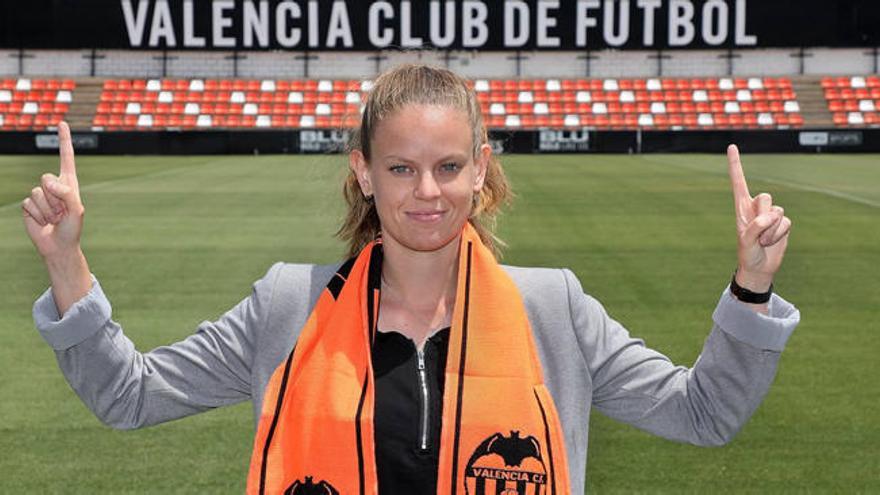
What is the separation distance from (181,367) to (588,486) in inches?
131

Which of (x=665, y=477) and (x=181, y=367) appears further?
(x=665, y=477)

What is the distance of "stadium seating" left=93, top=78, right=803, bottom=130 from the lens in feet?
137

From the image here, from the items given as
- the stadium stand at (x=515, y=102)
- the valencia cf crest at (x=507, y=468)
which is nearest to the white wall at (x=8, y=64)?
the stadium stand at (x=515, y=102)

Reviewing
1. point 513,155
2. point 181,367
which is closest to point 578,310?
point 181,367

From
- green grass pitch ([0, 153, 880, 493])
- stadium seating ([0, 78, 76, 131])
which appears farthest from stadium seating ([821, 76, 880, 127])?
stadium seating ([0, 78, 76, 131])

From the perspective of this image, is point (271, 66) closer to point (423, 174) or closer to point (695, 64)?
point (695, 64)

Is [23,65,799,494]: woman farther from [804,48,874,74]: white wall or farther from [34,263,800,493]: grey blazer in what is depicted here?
[804,48,874,74]: white wall

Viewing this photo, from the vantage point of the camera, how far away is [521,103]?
142ft

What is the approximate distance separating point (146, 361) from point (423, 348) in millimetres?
Answer: 535

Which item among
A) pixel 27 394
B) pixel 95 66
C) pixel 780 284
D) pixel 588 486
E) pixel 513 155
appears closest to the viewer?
pixel 588 486

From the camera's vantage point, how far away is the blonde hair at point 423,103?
2.39 m

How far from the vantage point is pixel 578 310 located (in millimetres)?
2494

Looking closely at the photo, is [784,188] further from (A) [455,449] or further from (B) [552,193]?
(A) [455,449]

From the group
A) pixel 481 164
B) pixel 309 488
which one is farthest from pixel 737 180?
pixel 309 488
